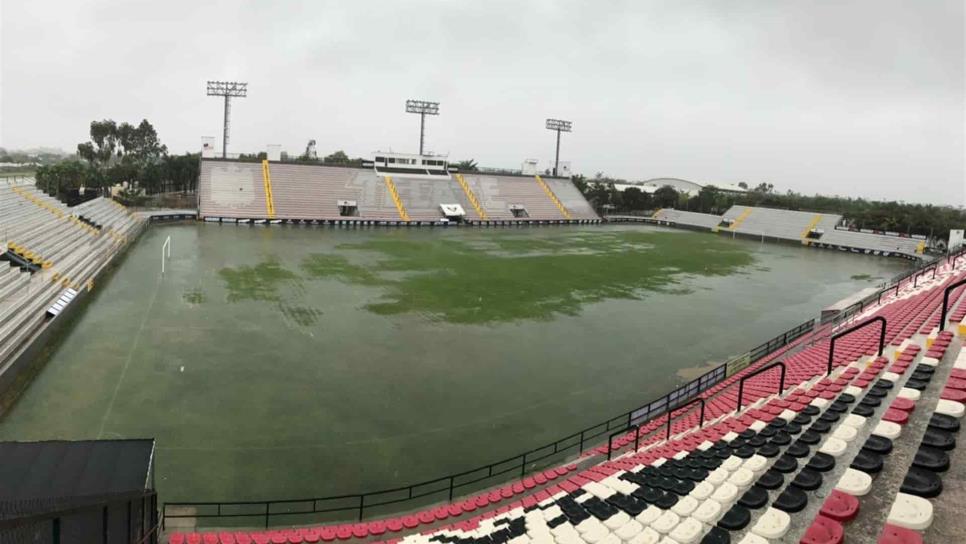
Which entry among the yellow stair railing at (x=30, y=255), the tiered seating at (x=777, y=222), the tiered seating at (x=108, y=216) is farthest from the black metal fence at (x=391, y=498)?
the tiered seating at (x=777, y=222)

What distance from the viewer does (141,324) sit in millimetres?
17141

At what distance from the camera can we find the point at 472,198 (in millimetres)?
59688

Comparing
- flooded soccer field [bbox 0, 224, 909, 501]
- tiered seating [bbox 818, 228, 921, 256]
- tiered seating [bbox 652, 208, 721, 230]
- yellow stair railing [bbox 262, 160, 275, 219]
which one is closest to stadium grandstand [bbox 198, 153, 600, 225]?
yellow stair railing [bbox 262, 160, 275, 219]

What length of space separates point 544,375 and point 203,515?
8629 millimetres

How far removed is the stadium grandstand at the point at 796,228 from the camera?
45938 millimetres

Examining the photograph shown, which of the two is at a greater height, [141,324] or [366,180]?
[366,180]

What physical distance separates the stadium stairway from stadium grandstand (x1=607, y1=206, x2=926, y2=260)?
42.4 meters

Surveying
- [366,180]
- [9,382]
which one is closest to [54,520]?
[9,382]

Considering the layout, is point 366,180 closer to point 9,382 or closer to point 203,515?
point 9,382

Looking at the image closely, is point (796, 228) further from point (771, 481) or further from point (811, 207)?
point (771, 481)

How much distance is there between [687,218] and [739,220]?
19.7ft

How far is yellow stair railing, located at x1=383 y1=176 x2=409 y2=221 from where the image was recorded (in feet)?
173

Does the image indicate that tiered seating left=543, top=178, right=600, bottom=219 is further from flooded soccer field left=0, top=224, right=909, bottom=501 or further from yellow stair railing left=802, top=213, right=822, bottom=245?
flooded soccer field left=0, top=224, right=909, bottom=501

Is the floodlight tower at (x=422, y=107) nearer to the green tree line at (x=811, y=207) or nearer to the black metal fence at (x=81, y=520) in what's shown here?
the green tree line at (x=811, y=207)
